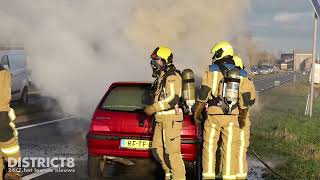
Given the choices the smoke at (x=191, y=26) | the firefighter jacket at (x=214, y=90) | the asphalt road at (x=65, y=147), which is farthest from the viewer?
the smoke at (x=191, y=26)

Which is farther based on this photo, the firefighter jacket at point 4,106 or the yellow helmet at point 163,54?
the yellow helmet at point 163,54

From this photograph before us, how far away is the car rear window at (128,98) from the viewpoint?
7680 millimetres

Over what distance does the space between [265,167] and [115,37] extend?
886cm

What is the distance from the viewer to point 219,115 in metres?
6.43

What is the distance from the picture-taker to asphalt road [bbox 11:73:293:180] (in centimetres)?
788

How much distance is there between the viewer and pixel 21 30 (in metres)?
15.9

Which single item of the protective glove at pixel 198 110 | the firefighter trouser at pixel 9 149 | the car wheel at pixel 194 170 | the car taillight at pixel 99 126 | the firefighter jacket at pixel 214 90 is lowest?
the car wheel at pixel 194 170

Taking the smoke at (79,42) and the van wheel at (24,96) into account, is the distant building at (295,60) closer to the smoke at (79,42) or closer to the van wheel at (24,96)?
the van wheel at (24,96)

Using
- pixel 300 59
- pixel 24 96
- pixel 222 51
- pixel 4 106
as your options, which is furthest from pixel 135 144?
pixel 300 59

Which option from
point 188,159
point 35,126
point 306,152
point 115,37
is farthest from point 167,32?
point 188,159

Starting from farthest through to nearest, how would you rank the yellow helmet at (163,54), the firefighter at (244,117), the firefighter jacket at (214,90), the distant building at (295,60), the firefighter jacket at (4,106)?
the distant building at (295,60) < the yellow helmet at (163,54) < the firefighter at (244,117) < the firefighter jacket at (214,90) < the firefighter jacket at (4,106)

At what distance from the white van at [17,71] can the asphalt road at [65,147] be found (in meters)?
2.82

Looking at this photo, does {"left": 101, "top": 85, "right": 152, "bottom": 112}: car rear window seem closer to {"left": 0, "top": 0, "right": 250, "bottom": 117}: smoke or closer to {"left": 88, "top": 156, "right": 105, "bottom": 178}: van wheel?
{"left": 88, "top": 156, "right": 105, "bottom": 178}: van wheel

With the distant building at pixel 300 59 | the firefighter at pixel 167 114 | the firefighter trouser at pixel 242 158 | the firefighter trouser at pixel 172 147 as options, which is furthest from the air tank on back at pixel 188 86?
the distant building at pixel 300 59
